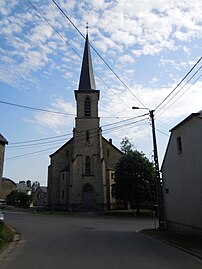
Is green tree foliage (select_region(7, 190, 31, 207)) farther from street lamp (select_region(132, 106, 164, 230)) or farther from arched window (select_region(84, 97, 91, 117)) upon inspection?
street lamp (select_region(132, 106, 164, 230))

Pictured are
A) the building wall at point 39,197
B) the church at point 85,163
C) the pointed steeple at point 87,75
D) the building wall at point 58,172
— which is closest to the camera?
the church at point 85,163

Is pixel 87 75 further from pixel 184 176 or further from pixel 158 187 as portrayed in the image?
pixel 184 176

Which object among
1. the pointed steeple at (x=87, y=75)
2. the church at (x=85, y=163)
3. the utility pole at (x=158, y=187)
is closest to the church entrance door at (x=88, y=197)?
the church at (x=85, y=163)

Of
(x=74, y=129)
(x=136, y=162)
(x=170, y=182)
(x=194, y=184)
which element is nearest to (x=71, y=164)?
(x=74, y=129)

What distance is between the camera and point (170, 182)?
2003 cm

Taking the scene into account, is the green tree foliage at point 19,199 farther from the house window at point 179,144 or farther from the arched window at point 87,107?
the house window at point 179,144

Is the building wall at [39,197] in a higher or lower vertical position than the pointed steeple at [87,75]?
lower

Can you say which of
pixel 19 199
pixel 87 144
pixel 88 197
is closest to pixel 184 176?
pixel 88 197

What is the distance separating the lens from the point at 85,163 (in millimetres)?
45656

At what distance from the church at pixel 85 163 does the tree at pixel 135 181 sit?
6.22 m

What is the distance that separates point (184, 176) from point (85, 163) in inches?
1151

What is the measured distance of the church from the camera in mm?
44062

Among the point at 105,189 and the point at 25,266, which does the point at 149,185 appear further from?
the point at 25,266

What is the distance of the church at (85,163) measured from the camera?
145 ft
